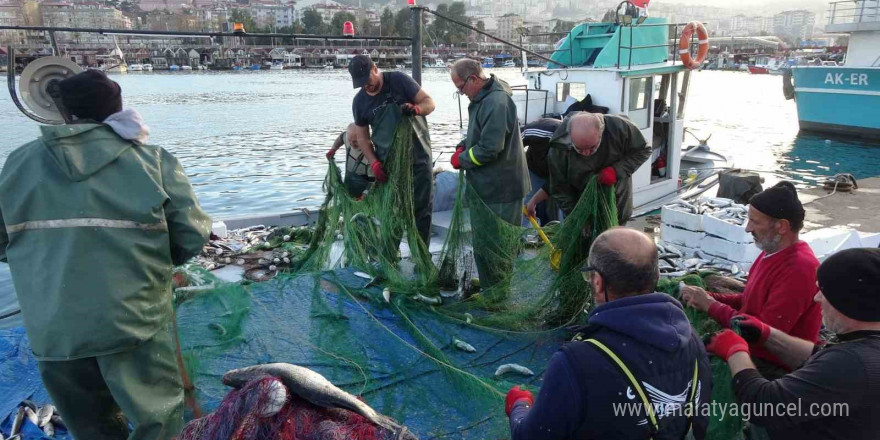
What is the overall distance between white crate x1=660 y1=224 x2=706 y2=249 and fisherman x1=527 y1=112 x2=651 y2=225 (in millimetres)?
1530

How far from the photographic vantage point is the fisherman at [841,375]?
195 cm

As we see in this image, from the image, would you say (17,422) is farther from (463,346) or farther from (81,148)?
(463,346)

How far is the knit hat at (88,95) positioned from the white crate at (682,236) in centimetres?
541

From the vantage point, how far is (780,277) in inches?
112

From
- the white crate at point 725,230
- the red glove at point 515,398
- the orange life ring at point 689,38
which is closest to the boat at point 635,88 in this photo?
the orange life ring at point 689,38

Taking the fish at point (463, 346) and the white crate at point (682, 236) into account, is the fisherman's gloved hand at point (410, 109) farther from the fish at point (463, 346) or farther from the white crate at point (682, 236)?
the white crate at point (682, 236)

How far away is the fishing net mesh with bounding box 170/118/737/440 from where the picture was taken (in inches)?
147

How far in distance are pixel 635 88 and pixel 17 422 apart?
32.3 feet

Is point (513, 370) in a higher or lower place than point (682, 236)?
lower

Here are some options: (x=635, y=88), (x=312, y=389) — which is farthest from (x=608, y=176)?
(x=635, y=88)

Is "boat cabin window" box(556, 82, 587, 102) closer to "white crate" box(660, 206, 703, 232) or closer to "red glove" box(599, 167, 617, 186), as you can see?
"white crate" box(660, 206, 703, 232)

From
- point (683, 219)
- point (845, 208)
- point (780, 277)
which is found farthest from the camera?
point (845, 208)

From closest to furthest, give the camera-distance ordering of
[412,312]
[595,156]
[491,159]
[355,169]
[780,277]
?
[780,277] → [595,156] → [412,312] → [491,159] → [355,169]

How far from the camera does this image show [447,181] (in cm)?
898
